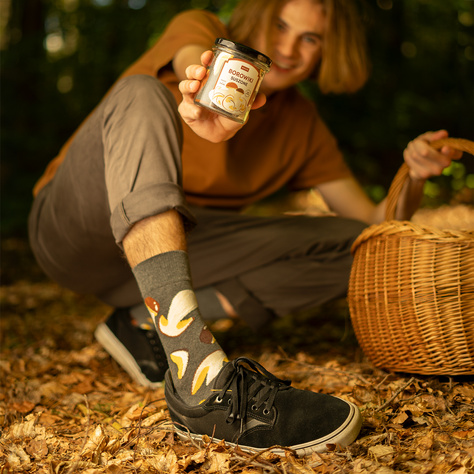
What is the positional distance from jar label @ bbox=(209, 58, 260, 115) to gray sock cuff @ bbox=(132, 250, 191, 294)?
1.20ft

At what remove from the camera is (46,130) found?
478 cm

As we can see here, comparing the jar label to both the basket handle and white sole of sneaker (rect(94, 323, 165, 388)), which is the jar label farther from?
white sole of sneaker (rect(94, 323, 165, 388))

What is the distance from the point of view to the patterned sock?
115 cm

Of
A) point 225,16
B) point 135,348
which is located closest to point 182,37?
point 135,348

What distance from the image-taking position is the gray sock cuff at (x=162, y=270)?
1.17 m

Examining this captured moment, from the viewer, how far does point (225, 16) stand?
459 cm

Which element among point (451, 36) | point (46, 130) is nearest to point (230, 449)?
point (46, 130)

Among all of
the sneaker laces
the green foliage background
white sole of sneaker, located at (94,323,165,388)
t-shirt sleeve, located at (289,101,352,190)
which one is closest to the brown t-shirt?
t-shirt sleeve, located at (289,101,352,190)

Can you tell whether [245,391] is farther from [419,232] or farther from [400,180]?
[400,180]

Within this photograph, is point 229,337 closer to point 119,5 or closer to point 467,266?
point 467,266

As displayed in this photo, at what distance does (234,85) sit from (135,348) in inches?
44.9

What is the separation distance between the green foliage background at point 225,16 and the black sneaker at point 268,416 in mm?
3480

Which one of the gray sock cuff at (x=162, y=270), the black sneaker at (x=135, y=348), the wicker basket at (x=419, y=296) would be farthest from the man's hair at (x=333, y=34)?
the black sneaker at (x=135, y=348)

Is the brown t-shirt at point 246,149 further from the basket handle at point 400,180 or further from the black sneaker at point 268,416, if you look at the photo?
the black sneaker at point 268,416
